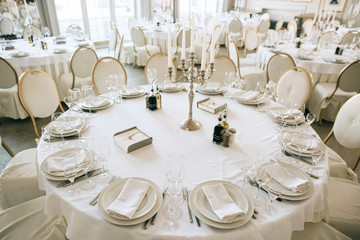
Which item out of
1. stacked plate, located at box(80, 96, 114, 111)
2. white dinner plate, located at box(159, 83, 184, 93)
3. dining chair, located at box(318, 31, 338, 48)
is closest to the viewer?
stacked plate, located at box(80, 96, 114, 111)

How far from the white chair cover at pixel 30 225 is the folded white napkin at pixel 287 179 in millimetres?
1276

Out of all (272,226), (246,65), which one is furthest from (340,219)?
(246,65)

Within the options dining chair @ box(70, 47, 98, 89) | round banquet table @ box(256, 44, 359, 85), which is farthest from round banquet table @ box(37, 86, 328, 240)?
round banquet table @ box(256, 44, 359, 85)

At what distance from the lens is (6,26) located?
564 centimetres

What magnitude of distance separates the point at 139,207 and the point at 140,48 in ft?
17.9

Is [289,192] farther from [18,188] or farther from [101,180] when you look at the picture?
[18,188]

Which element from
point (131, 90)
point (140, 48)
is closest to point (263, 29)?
point (140, 48)

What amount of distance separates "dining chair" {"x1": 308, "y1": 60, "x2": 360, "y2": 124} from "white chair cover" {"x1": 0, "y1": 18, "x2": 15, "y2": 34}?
260 inches

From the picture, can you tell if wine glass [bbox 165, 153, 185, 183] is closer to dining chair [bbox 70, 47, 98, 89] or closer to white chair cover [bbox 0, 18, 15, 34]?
dining chair [bbox 70, 47, 98, 89]

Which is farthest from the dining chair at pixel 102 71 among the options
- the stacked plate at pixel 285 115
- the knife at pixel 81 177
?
the stacked plate at pixel 285 115

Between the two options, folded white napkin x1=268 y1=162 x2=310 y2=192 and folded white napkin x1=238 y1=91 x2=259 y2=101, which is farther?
folded white napkin x1=238 y1=91 x2=259 y2=101

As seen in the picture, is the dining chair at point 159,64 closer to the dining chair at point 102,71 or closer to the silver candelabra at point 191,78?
the dining chair at point 102,71

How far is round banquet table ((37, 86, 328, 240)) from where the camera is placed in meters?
1.07

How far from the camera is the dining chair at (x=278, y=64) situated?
3355 millimetres
